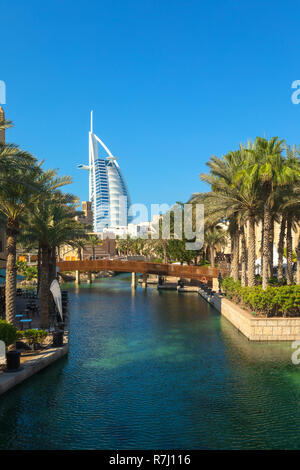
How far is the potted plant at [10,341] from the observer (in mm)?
15273

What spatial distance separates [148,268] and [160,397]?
42180 millimetres

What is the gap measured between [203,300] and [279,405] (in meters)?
29.9

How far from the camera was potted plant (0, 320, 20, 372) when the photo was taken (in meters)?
15.3

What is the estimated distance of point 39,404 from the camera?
13.3m

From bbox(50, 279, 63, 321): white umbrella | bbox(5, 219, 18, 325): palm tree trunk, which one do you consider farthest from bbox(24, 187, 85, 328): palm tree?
bbox(5, 219, 18, 325): palm tree trunk

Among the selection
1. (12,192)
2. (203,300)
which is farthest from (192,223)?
(12,192)

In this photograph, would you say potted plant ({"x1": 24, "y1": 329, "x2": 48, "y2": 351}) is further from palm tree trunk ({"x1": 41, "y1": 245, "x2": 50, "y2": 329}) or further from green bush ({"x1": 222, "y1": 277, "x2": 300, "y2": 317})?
green bush ({"x1": 222, "y1": 277, "x2": 300, "y2": 317})

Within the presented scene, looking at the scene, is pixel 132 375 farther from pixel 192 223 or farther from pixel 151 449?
pixel 192 223

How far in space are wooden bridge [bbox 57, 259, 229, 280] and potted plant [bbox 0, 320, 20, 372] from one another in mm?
33284

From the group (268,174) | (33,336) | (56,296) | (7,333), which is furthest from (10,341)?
(268,174)

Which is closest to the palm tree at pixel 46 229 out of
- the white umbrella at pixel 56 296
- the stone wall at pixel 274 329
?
the white umbrella at pixel 56 296

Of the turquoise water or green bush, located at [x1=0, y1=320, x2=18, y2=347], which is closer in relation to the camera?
the turquoise water

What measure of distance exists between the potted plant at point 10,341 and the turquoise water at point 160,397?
0.87 m

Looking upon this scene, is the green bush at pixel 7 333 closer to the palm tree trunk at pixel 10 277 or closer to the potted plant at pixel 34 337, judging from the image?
the potted plant at pixel 34 337
